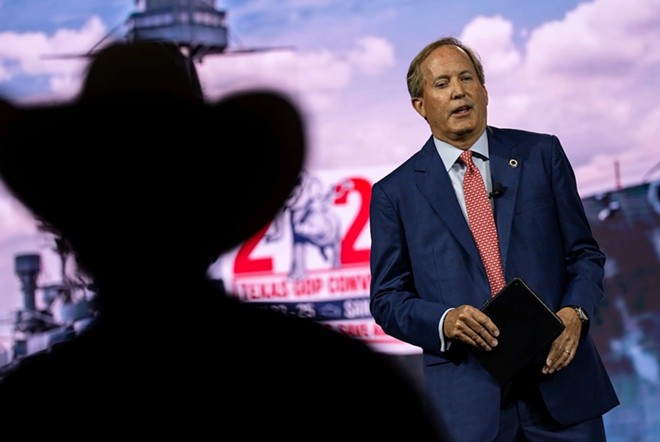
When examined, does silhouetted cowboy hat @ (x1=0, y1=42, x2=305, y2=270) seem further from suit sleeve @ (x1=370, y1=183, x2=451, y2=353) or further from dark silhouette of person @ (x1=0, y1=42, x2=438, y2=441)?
suit sleeve @ (x1=370, y1=183, x2=451, y2=353)

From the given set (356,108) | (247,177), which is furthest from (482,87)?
(356,108)

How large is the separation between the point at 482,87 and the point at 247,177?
4.42 feet

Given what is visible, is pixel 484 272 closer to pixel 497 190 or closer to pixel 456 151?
pixel 497 190

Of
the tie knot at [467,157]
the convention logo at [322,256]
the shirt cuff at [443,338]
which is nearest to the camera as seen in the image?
the shirt cuff at [443,338]

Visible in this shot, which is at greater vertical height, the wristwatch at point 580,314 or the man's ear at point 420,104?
the man's ear at point 420,104

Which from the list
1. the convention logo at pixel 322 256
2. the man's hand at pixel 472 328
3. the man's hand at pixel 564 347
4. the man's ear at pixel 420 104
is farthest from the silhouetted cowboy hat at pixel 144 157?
the convention logo at pixel 322 256

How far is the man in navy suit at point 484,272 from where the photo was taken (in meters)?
1.75

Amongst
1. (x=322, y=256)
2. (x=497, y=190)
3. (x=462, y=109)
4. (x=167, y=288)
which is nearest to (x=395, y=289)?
(x=497, y=190)

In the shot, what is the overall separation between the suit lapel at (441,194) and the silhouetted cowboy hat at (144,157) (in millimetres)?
1115

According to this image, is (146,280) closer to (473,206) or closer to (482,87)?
(473,206)

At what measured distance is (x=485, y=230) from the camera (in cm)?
182

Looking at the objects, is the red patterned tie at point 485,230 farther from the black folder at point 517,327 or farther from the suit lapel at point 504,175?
the black folder at point 517,327

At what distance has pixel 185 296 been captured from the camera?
632 mm

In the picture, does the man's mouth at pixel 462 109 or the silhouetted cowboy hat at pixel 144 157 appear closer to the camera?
the silhouetted cowboy hat at pixel 144 157
